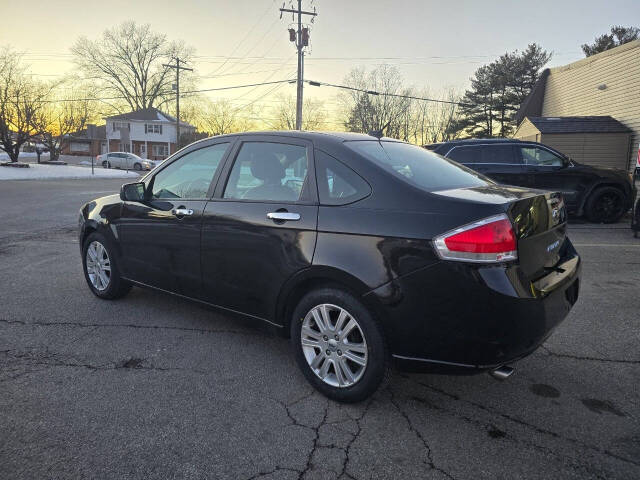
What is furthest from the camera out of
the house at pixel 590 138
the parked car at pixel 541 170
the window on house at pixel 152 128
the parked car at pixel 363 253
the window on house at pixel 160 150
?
the window on house at pixel 160 150

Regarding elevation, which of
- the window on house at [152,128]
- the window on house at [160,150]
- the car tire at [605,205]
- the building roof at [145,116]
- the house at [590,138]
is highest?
the building roof at [145,116]

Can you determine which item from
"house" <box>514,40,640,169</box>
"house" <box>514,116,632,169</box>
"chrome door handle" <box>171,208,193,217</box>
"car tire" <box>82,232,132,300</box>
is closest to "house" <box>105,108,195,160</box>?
"house" <box>514,40,640,169</box>

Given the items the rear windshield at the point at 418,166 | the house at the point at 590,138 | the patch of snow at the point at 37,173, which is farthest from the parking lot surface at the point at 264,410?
the patch of snow at the point at 37,173

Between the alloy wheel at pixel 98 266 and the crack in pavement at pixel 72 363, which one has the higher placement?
the alloy wheel at pixel 98 266

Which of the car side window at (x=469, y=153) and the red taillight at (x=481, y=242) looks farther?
the car side window at (x=469, y=153)

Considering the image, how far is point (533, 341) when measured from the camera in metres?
2.37

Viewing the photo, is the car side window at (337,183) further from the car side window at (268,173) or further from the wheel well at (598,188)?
the wheel well at (598,188)

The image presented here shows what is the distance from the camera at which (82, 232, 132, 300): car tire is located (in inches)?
172

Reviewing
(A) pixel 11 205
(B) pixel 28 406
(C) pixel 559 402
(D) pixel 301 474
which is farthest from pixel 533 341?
(A) pixel 11 205

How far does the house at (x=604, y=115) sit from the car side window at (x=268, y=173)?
56.7 feet

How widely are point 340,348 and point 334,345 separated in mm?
47

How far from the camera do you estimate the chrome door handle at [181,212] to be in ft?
11.5

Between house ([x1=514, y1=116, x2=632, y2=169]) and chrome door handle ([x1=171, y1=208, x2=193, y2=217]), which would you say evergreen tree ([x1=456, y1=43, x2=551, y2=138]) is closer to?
house ([x1=514, y1=116, x2=632, y2=169])

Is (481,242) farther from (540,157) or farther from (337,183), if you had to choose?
(540,157)
